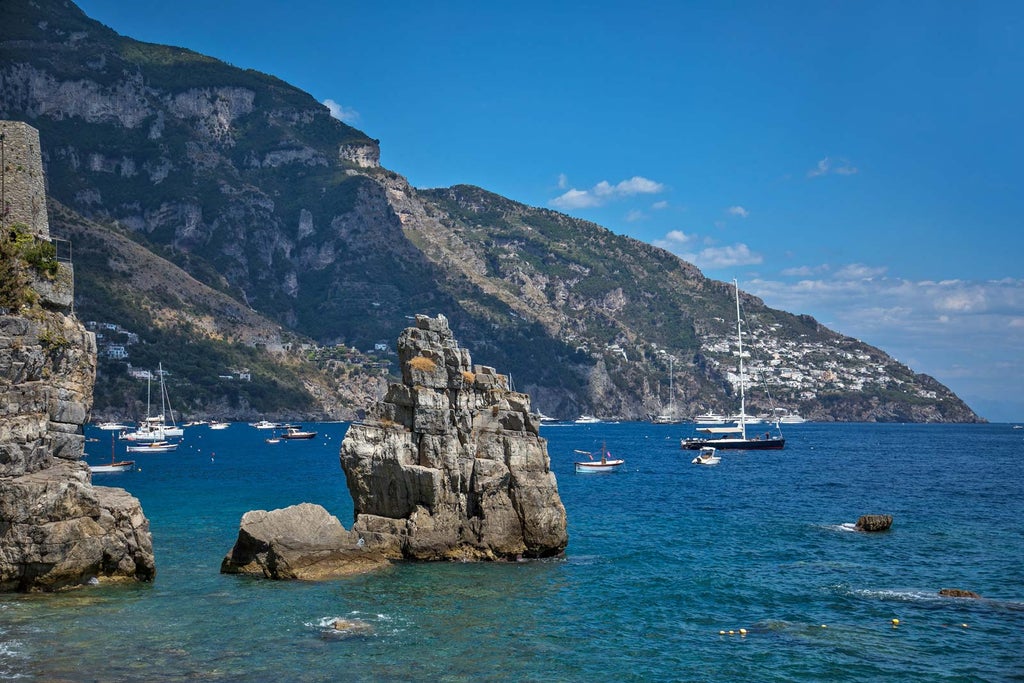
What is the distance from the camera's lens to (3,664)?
21.1 m

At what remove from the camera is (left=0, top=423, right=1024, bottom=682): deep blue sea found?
22.4m

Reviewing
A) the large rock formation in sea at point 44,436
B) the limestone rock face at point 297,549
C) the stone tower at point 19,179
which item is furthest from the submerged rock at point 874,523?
the stone tower at point 19,179

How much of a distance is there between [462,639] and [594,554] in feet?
48.6

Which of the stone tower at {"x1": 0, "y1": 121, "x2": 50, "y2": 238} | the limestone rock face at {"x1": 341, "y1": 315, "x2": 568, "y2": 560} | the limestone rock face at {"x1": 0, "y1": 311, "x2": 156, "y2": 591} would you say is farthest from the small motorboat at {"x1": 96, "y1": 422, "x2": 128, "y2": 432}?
the limestone rock face at {"x1": 0, "y1": 311, "x2": 156, "y2": 591}

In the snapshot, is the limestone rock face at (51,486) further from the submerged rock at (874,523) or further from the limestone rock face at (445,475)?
the submerged rock at (874,523)

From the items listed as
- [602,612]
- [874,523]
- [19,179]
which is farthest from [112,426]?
[602,612]

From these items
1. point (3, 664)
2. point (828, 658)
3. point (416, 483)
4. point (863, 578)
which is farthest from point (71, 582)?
point (863, 578)

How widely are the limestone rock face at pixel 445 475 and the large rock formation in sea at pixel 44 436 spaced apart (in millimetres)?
8441

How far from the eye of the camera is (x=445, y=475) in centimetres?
3497

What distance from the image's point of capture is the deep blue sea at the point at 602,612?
73.6 feet

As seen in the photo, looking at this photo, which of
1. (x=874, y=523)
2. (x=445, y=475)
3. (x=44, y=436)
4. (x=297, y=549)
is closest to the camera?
(x=44, y=436)

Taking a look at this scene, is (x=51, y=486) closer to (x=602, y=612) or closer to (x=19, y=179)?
(x=19, y=179)

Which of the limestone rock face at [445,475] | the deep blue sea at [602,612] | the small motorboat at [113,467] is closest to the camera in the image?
the deep blue sea at [602,612]

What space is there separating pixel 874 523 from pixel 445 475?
23.6m
